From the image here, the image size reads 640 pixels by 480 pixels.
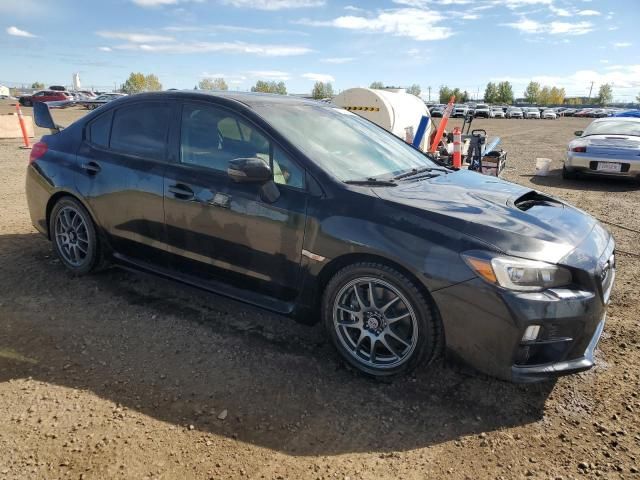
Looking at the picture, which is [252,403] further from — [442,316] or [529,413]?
[529,413]

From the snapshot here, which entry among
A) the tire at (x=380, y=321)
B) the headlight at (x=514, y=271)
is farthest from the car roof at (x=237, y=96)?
the headlight at (x=514, y=271)

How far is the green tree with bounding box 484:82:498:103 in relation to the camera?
134650 millimetres

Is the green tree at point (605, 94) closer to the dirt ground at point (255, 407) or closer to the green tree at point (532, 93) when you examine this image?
the green tree at point (532, 93)

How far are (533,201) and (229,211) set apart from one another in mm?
2113

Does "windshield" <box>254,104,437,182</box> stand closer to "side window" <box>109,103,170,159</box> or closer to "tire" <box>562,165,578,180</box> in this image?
"side window" <box>109,103,170,159</box>

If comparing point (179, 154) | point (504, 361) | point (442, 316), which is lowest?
point (504, 361)

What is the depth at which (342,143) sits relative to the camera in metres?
3.49

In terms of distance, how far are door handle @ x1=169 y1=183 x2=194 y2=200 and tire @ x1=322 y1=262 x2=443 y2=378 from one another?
1.23 meters

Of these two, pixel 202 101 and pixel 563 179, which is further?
pixel 563 179

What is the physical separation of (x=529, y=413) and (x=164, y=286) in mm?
3035

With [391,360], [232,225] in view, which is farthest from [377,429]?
[232,225]

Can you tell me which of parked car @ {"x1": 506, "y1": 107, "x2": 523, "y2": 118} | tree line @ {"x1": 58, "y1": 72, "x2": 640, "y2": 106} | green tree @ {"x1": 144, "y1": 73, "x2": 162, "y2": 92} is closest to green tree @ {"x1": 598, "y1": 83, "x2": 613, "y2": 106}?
tree line @ {"x1": 58, "y1": 72, "x2": 640, "y2": 106}

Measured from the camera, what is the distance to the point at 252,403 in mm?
2668

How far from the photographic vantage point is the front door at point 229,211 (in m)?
3.03
